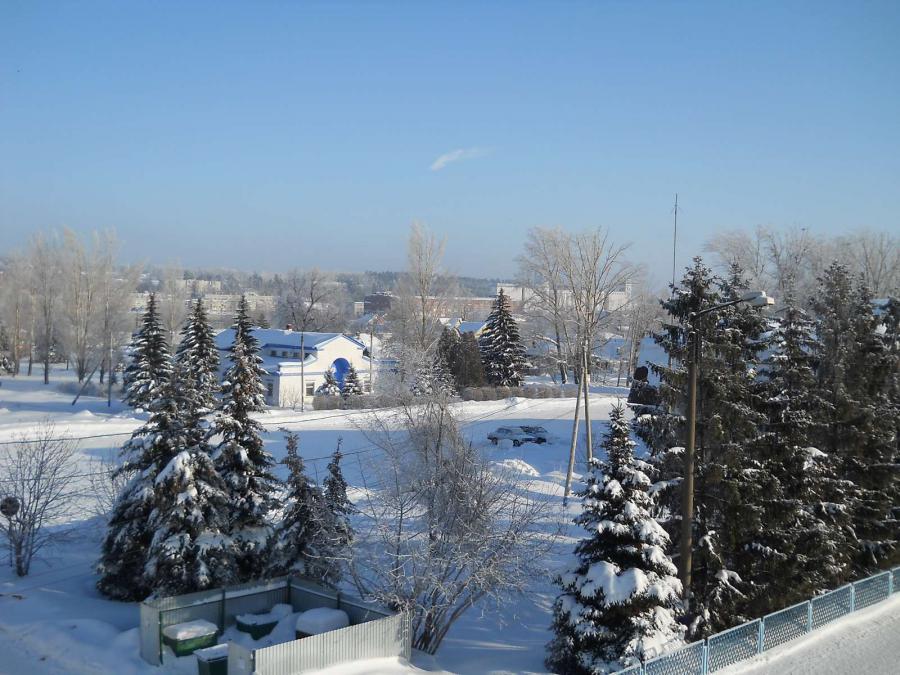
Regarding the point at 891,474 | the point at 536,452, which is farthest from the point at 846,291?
the point at 536,452

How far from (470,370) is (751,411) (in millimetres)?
44158

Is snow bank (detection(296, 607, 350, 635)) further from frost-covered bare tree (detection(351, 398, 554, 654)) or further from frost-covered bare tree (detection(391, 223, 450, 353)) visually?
frost-covered bare tree (detection(391, 223, 450, 353))

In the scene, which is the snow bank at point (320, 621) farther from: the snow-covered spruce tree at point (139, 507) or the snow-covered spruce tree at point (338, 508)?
the snow-covered spruce tree at point (139, 507)

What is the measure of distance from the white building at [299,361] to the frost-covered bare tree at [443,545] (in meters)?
33.7

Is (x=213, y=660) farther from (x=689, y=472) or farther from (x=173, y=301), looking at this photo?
(x=173, y=301)

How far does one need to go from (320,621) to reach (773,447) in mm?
10585

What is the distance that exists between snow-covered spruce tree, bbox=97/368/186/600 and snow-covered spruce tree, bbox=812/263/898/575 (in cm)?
1614

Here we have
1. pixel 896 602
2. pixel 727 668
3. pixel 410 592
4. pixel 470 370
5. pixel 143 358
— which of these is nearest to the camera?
pixel 727 668

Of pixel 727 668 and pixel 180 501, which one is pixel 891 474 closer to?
pixel 727 668

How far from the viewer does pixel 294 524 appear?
1786 centimetres

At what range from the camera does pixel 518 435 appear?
40.0 m

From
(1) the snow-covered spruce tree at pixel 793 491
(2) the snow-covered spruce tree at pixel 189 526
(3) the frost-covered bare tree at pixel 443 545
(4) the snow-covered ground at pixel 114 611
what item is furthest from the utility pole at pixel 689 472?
(2) the snow-covered spruce tree at pixel 189 526

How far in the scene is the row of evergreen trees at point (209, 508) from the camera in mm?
16922

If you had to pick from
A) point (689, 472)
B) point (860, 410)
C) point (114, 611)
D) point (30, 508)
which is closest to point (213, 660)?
point (114, 611)
